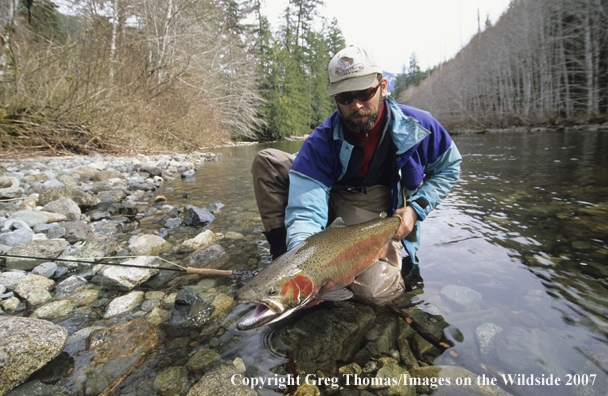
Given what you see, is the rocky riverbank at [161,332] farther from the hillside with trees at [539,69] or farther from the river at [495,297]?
the hillside with trees at [539,69]

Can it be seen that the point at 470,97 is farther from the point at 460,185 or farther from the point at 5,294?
the point at 5,294

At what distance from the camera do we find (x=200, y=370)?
6.18 ft

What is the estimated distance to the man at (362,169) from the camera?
2.47m

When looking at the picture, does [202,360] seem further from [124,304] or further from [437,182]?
[437,182]

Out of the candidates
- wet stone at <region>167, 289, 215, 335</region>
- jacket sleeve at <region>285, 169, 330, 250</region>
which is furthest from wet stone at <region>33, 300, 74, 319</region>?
jacket sleeve at <region>285, 169, 330, 250</region>

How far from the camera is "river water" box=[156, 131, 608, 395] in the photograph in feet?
6.48

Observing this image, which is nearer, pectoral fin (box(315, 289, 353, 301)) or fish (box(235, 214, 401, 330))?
fish (box(235, 214, 401, 330))

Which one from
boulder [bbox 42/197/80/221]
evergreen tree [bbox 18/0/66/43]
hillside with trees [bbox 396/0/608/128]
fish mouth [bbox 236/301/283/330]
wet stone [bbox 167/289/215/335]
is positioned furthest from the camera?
hillside with trees [bbox 396/0/608/128]

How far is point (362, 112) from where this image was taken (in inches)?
98.4

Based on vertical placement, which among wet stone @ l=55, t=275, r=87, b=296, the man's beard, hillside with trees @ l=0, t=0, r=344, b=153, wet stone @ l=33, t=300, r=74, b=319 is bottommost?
wet stone @ l=33, t=300, r=74, b=319

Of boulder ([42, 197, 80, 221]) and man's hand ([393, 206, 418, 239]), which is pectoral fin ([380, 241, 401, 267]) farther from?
boulder ([42, 197, 80, 221])

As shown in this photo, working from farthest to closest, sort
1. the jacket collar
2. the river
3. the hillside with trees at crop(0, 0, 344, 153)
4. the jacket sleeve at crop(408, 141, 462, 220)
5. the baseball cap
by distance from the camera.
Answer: the hillside with trees at crop(0, 0, 344, 153) → the jacket sleeve at crop(408, 141, 462, 220) → the jacket collar → the baseball cap → the river

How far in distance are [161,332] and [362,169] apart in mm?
2184

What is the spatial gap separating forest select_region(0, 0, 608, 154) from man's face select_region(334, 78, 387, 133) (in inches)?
377
